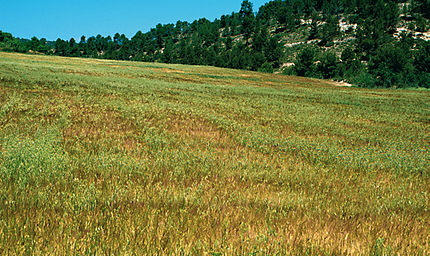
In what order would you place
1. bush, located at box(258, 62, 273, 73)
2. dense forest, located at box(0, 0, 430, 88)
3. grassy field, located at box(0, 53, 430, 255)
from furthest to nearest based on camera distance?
bush, located at box(258, 62, 273, 73) → dense forest, located at box(0, 0, 430, 88) → grassy field, located at box(0, 53, 430, 255)

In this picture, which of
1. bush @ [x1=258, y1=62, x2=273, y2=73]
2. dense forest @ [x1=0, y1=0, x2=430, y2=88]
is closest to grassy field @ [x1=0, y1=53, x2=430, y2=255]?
dense forest @ [x1=0, y1=0, x2=430, y2=88]

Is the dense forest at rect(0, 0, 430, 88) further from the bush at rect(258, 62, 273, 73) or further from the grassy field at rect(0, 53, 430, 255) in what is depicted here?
the grassy field at rect(0, 53, 430, 255)

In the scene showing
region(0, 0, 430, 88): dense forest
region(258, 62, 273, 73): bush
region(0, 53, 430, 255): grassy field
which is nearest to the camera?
region(0, 53, 430, 255): grassy field

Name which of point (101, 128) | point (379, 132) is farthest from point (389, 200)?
point (379, 132)

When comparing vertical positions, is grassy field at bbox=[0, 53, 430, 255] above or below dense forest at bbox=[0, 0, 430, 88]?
below

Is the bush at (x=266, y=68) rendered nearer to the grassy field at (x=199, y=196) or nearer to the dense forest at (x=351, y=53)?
the dense forest at (x=351, y=53)

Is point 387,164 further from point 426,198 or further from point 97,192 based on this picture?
point 97,192

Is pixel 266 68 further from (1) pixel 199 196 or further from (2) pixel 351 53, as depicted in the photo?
(1) pixel 199 196

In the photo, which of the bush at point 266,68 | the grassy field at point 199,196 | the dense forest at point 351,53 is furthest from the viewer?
the bush at point 266,68

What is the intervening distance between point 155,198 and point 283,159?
3.98 meters

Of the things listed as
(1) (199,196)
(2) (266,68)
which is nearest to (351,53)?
(2) (266,68)

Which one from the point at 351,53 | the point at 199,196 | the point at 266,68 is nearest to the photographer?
the point at 199,196

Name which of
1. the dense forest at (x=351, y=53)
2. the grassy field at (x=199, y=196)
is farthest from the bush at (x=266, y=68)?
the grassy field at (x=199, y=196)

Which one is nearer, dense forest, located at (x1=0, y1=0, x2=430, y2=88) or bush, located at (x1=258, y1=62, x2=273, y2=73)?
dense forest, located at (x1=0, y1=0, x2=430, y2=88)
